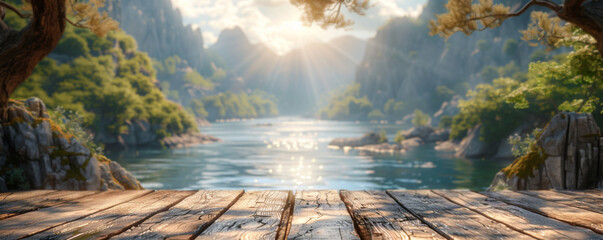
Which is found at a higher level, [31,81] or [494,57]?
[494,57]

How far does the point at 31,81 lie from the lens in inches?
1577

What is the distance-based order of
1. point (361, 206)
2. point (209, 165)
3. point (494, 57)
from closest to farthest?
point (361, 206) < point (209, 165) < point (494, 57)

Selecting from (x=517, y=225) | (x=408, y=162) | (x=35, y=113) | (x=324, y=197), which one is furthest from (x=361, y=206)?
(x=408, y=162)

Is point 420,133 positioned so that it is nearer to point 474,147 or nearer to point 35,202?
point 474,147

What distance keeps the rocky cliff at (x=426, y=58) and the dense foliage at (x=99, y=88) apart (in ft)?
270

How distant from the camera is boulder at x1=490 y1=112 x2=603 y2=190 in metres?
7.34

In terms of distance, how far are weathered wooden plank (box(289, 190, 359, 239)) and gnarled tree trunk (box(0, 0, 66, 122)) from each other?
487 cm

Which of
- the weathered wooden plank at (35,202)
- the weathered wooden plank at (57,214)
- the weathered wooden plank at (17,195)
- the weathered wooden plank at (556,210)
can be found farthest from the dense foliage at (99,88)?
the weathered wooden plank at (556,210)

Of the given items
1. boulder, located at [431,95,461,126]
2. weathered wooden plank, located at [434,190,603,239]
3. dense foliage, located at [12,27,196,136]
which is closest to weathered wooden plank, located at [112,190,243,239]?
weathered wooden plank, located at [434,190,603,239]

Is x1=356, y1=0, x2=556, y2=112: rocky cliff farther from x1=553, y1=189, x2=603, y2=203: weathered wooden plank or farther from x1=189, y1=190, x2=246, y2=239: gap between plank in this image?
x1=189, y1=190, x2=246, y2=239: gap between plank

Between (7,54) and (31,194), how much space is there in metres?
2.87

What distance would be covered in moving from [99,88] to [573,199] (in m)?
48.2

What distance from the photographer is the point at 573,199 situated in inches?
174

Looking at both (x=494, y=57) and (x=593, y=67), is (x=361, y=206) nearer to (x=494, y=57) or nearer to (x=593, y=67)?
(x=593, y=67)
